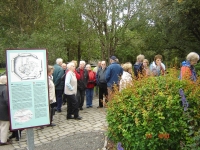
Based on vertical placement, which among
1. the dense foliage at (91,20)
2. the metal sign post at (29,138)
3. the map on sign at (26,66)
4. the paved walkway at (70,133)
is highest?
the dense foliage at (91,20)

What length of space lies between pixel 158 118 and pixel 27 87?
2.23 metres

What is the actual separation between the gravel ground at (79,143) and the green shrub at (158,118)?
3.82 ft

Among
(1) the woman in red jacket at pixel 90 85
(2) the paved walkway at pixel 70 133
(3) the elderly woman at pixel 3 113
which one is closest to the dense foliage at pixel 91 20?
(1) the woman in red jacket at pixel 90 85

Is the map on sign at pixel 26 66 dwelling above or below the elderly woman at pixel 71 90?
above

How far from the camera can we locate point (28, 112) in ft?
12.3

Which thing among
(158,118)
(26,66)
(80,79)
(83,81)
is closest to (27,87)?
(26,66)

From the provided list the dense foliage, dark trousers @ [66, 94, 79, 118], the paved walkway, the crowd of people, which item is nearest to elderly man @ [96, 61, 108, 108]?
the crowd of people

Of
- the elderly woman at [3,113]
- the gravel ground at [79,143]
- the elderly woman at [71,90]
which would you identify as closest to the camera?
the gravel ground at [79,143]

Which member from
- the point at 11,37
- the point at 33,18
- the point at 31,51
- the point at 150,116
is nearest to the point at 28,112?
the point at 31,51

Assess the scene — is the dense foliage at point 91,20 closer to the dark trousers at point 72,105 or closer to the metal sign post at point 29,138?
the dark trousers at point 72,105

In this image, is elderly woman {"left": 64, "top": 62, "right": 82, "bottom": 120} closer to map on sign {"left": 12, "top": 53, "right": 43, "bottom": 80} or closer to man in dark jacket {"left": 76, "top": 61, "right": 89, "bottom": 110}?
man in dark jacket {"left": 76, "top": 61, "right": 89, "bottom": 110}

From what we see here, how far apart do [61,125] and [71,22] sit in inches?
525

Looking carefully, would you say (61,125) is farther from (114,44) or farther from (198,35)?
(198,35)

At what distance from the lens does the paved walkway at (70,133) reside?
5.12 meters
